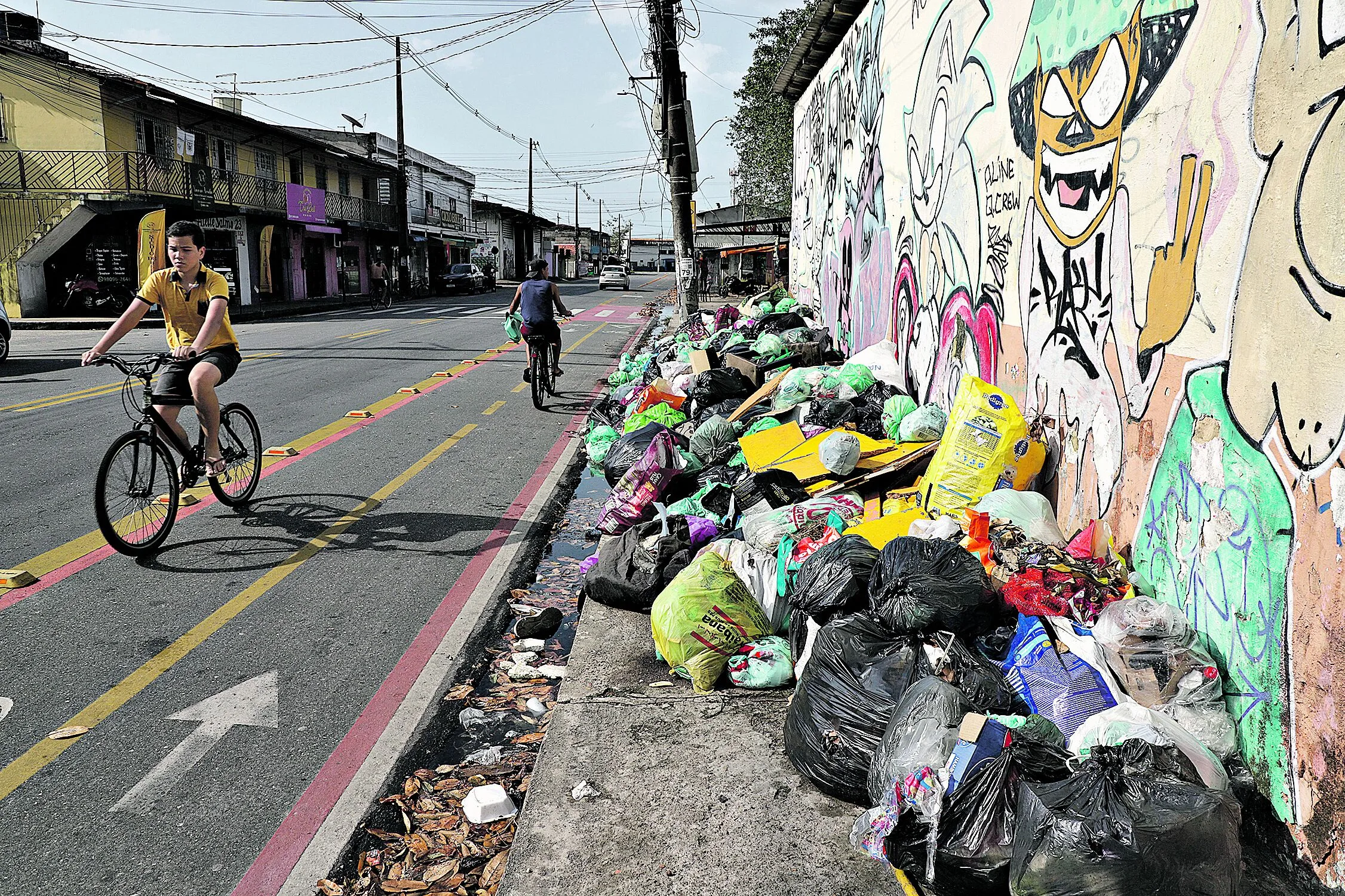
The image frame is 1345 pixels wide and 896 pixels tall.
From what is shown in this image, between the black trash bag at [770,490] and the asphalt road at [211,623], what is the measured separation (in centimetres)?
177

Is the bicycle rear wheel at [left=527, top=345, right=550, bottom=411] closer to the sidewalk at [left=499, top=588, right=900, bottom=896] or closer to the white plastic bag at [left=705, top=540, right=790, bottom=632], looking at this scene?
the white plastic bag at [left=705, top=540, right=790, bottom=632]

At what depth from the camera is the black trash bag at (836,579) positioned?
149 inches

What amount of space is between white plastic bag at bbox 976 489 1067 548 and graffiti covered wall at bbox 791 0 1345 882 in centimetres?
15

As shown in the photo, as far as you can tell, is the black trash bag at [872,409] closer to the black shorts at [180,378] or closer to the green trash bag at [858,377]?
the green trash bag at [858,377]

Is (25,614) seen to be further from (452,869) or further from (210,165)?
(210,165)

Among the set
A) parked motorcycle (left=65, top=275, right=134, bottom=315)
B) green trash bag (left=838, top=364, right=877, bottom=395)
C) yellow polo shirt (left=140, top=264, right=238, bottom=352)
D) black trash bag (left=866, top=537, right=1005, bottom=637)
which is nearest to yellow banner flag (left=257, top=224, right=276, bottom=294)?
parked motorcycle (left=65, top=275, right=134, bottom=315)

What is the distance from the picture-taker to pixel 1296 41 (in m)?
2.66

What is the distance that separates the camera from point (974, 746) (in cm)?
265

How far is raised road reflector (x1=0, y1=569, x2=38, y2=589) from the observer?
4.97 m

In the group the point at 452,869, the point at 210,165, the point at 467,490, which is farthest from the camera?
the point at 210,165

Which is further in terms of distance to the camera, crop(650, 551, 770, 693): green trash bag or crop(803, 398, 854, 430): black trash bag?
crop(803, 398, 854, 430): black trash bag

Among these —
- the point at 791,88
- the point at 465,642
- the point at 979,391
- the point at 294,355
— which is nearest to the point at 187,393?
the point at 465,642

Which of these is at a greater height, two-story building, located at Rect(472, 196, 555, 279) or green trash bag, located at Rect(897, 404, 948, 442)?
two-story building, located at Rect(472, 196, 555, 279)

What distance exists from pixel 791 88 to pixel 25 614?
582 inches
